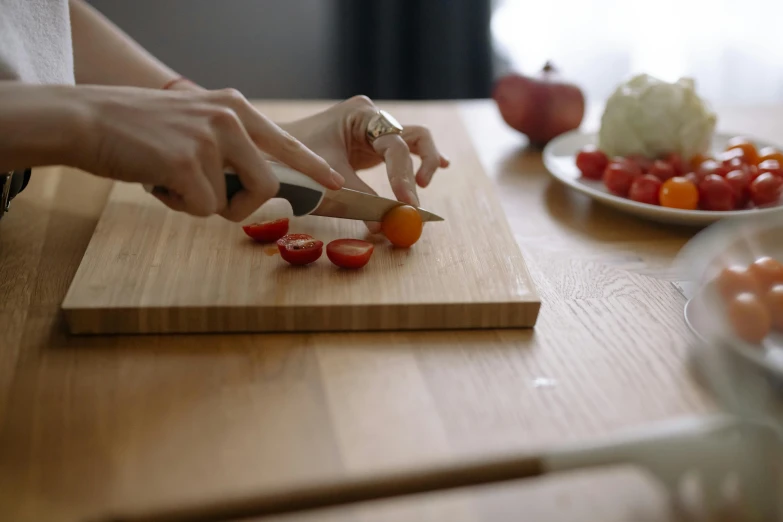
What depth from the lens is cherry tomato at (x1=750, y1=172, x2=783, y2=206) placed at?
1.34 meters

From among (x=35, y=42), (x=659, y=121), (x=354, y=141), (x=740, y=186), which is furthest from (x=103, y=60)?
(x=740, y=186)

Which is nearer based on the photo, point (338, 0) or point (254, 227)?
point (254, 227)

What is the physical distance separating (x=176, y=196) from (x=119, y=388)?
238 millimetres

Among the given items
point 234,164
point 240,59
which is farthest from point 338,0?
point 234,164

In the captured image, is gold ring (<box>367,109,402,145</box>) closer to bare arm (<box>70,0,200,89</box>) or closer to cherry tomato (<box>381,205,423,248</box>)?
cherry tomato (<box>381,205,423,248</box>)

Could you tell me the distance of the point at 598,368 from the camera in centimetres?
95

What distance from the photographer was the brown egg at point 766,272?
931 millimetres

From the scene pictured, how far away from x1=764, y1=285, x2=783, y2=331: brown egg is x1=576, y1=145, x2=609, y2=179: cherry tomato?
63cm

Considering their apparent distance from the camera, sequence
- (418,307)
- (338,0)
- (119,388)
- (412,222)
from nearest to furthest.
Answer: (119,388), (418,307), (412,222), (338,0)

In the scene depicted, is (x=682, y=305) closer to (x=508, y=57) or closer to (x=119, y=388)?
(x=119, y=388)

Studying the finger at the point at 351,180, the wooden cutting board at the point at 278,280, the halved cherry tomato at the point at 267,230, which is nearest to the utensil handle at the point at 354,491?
the wooden cutting board at the point at 278,280

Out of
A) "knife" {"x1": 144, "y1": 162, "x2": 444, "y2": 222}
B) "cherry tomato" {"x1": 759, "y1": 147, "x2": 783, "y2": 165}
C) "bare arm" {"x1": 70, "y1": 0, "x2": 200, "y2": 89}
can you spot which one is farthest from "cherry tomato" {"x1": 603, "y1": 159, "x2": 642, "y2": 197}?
"bare arm" {"x1": 70, "y1": 0, "x2": 200, "y2": 89}

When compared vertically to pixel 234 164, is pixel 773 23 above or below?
below

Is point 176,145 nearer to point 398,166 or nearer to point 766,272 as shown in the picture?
point 398,166
